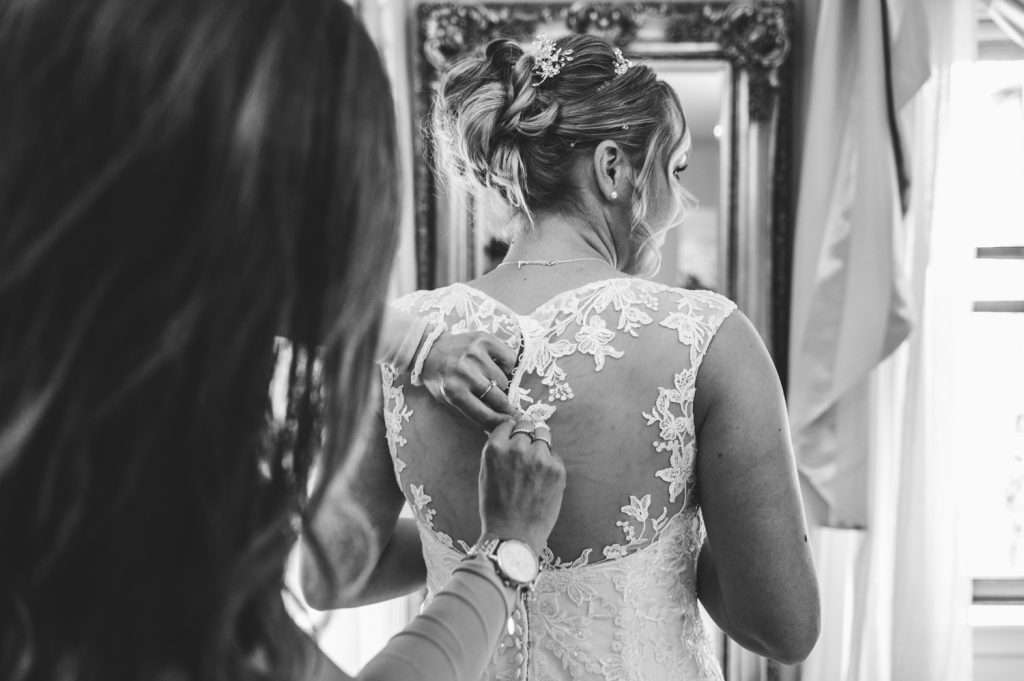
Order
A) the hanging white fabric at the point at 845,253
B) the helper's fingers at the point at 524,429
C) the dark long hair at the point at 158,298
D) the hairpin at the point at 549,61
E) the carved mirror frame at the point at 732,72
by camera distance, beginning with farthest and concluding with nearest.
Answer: the carved mirror frame at the point at 732,72 → the hanging white fabric at the point at 845,253 → the hairpin at the point at 549,61 → the helper's fingers at the point at 524,429 → the dark long hair at the point at 158,298

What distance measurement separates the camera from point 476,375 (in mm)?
840

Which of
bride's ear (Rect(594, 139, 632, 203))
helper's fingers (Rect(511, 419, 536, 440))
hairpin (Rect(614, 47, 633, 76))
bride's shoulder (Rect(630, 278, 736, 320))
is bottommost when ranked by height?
helper's fingers (Rect(511, 419, 536, 440))

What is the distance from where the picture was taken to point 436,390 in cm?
88

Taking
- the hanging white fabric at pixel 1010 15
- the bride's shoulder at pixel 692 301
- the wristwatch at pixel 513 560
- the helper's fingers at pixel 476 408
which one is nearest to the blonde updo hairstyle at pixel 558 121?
the bride's shoulder at pixel 692 301

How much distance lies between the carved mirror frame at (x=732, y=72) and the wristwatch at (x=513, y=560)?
1360 mm

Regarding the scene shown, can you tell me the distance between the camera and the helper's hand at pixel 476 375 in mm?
838

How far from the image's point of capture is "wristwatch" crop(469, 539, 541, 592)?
25.8 inches

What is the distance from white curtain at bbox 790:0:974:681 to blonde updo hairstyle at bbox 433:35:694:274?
1.01m

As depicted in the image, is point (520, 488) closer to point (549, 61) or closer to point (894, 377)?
point (549, 61)

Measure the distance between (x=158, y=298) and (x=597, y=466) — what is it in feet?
1.88

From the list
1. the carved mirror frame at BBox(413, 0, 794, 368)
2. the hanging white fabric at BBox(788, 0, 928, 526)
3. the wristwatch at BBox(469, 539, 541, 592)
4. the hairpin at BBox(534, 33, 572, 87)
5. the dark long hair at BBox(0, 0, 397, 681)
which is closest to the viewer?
the dark long hair at BBox(0, 0, 397, 681)

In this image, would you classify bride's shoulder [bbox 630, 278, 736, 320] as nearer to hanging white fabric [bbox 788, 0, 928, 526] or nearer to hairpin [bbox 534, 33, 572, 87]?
hairpin [bbox 534, 33, 572, 87]

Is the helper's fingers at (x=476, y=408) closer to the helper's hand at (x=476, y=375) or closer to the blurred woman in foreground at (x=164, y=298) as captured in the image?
the helper's hand at (x=476, y=375)

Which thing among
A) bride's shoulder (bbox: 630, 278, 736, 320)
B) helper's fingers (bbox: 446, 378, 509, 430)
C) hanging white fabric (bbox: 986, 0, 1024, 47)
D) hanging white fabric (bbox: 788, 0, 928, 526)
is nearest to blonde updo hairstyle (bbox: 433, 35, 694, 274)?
bride's shoulder (bbox: 630, 278, 736, 320)
